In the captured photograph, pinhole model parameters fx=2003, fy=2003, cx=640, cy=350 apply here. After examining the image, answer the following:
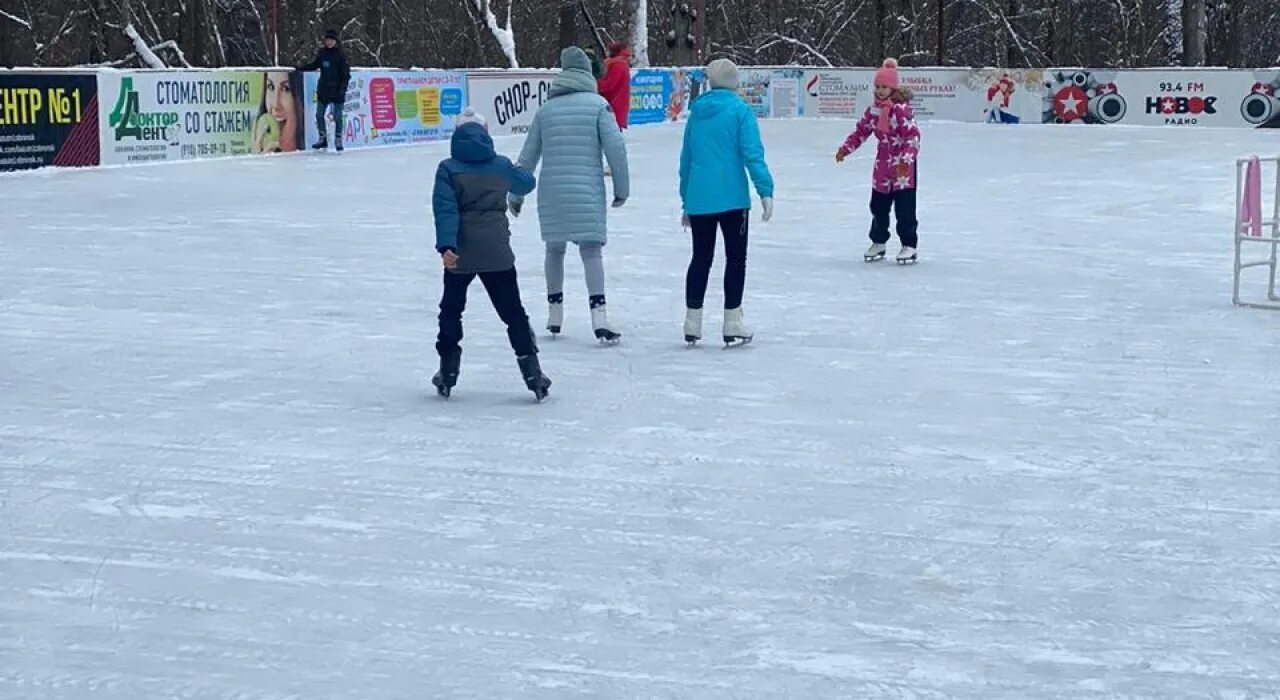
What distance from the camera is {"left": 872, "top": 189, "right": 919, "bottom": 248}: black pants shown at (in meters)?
12.8

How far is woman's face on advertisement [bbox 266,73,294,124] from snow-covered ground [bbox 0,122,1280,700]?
1104cm

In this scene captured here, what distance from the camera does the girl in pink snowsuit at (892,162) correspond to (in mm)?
12773

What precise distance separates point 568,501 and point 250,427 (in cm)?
169

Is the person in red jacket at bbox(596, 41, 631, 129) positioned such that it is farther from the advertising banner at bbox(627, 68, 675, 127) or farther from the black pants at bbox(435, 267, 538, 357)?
the black pants at bbox(435, 267, 538, 357)

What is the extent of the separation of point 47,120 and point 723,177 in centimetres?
1283

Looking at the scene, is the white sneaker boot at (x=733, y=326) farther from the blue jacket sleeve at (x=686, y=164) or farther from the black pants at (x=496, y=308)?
the black pants at (x=496, y=308)

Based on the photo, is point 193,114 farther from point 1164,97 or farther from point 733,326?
point 1164,97

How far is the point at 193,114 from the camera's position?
22.1 meters

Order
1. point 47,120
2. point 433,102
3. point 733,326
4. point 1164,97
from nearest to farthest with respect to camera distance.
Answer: point 733,326, point 47,120, point 433,102, point 1164,97

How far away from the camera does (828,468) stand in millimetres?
6566

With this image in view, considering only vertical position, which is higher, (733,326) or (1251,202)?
(1251,202)

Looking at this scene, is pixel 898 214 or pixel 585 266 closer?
pixel 585 266

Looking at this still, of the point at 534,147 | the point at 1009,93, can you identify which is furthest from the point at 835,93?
the point at 534,147

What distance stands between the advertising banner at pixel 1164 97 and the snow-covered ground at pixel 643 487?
67.1 feet
